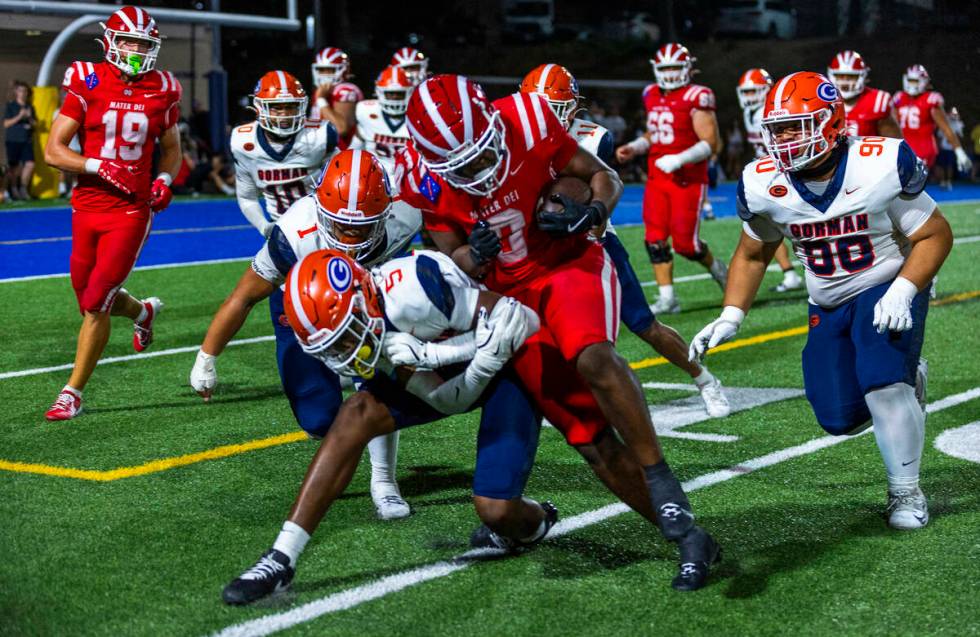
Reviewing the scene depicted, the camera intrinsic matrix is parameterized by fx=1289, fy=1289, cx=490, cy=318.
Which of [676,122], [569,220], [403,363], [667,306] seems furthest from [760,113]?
[403,363]

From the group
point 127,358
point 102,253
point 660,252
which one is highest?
point 102,253

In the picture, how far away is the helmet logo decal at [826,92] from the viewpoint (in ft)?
13.9

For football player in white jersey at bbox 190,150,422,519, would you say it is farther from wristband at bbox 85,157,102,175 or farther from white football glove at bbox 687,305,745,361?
wristband at bbox 85,157,102,175

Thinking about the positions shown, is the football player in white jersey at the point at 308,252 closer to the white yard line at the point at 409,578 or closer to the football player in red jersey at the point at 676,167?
the white yard line at the point at 409,578

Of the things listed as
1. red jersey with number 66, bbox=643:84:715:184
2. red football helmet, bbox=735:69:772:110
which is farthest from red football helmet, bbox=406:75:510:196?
red football helmet, bbox=735:69:772:110

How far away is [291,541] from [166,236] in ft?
38.3

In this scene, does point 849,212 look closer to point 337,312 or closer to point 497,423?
point 497,423

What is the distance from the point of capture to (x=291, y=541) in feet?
11.9

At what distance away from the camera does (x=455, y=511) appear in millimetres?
4617

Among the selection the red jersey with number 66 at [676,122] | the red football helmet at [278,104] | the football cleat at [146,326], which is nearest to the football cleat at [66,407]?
the football cleat at [146,326]

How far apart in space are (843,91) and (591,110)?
1507 cm

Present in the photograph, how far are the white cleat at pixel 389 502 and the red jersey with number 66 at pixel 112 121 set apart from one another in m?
2.69

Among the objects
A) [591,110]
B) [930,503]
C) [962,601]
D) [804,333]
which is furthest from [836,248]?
[591,110]

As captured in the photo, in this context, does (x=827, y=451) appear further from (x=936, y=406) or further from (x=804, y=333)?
(x=804, y=333)
